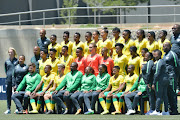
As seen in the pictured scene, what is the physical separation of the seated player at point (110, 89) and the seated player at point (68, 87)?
0.82 meters

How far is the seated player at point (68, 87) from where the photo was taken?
14.5 metres

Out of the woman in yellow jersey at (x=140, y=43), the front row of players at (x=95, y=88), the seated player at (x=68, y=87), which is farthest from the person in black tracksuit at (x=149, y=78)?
the seated player at (x=68, y=87)

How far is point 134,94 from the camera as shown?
546 inches

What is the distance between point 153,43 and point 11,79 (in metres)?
4.09

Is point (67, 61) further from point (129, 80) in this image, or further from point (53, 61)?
point (129, 80)

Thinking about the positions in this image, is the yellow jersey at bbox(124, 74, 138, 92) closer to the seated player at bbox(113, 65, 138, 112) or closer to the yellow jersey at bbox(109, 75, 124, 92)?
the seated player at bbox(113, 65, 138, 112)

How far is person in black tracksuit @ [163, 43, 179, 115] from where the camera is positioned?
13648 mm

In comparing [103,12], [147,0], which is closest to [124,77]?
[103,12]

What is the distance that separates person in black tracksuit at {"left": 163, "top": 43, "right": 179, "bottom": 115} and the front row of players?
0.03 metres

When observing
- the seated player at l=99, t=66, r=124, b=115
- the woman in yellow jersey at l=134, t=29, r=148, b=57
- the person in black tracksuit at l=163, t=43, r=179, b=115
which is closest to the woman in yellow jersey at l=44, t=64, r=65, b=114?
the seated player at l=99, t=66, r=124, b=115

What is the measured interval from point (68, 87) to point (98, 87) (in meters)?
0.82

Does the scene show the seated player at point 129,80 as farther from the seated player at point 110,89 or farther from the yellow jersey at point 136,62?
the yellow jersey at point 136,62

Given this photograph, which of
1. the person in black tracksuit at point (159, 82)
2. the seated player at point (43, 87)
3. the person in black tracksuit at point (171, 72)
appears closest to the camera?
the person in black tracksuit at point (159, 82)

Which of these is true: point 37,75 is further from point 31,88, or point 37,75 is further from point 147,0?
point 147,0
